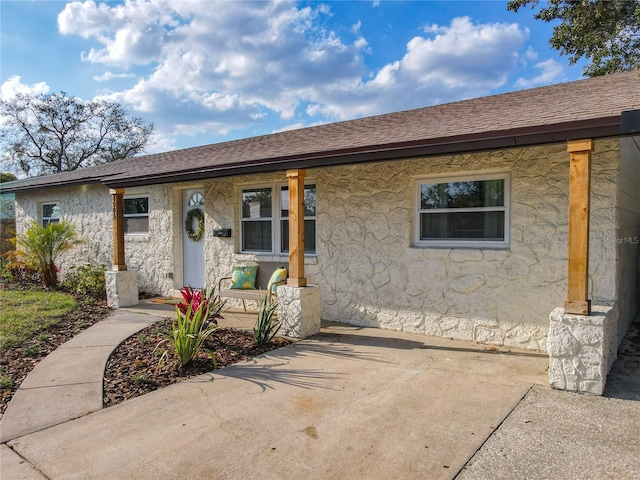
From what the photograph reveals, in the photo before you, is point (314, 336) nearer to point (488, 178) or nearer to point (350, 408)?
point (350, 408)

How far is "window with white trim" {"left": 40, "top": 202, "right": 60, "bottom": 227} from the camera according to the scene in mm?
12557

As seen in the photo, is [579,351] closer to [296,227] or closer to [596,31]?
[296,227]

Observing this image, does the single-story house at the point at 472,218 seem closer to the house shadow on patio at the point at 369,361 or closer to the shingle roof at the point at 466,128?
the shingle roof at the point at 466,128

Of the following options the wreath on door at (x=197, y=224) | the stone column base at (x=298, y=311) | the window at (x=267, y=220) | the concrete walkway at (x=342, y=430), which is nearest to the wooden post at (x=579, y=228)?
the concrete walkway at (x=342, y=430)

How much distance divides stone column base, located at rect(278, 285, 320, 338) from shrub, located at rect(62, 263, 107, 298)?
5686 millimetres

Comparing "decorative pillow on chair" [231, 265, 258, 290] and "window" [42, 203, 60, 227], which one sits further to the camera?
"window" [42, 203, 60, 227]

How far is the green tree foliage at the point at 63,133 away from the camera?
3164 centimetres

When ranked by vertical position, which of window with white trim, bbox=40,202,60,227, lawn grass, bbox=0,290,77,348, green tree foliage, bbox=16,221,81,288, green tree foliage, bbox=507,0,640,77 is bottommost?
lawn grass, bbox=0,290,77,348

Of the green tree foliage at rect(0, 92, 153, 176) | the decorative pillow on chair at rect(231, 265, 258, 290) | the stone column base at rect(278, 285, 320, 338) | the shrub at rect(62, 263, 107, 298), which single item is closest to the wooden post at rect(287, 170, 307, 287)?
the stone column base at rect(278, 285, 320, 338)

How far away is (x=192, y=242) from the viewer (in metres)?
9.66

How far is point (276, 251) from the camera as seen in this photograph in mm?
8336

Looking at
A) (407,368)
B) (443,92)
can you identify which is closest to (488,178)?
(407,368)

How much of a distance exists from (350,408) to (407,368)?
132 centimetres

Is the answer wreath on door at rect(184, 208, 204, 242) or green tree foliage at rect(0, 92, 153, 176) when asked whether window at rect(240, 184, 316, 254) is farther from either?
green tree foliage at rect(0, 92, 153, 176)
